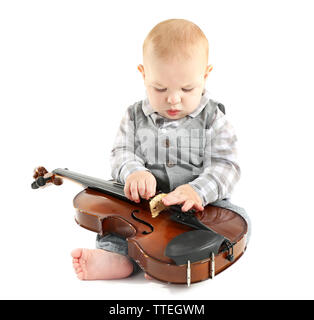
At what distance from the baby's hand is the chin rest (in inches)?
5.9

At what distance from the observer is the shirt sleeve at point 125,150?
1.84 metres

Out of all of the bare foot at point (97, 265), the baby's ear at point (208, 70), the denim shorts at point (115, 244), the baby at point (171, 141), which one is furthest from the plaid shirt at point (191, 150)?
the bare foot at point (97, 265)

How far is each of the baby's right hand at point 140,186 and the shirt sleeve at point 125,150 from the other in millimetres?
122

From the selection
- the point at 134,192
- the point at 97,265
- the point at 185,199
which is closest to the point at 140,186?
the point at 134,192

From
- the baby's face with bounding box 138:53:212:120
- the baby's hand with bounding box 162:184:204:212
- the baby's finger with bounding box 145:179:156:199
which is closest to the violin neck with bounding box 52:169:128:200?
the baby's finger with bounding box 145:179:156:199

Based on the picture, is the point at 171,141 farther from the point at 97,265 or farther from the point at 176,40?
the point at 97,265

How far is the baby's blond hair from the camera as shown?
1552 mm

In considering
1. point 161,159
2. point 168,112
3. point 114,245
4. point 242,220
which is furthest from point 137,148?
point 242,220

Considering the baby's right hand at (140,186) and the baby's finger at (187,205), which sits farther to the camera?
the baby's right hand at (140,186)

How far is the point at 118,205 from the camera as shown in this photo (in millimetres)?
1718

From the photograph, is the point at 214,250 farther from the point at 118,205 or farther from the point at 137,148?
the point at 137,148

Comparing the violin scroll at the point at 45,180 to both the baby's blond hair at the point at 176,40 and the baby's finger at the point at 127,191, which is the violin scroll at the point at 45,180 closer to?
the baby's finger at the point at 127,191

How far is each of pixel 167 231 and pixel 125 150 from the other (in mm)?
488

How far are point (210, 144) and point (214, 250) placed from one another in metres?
0.52
